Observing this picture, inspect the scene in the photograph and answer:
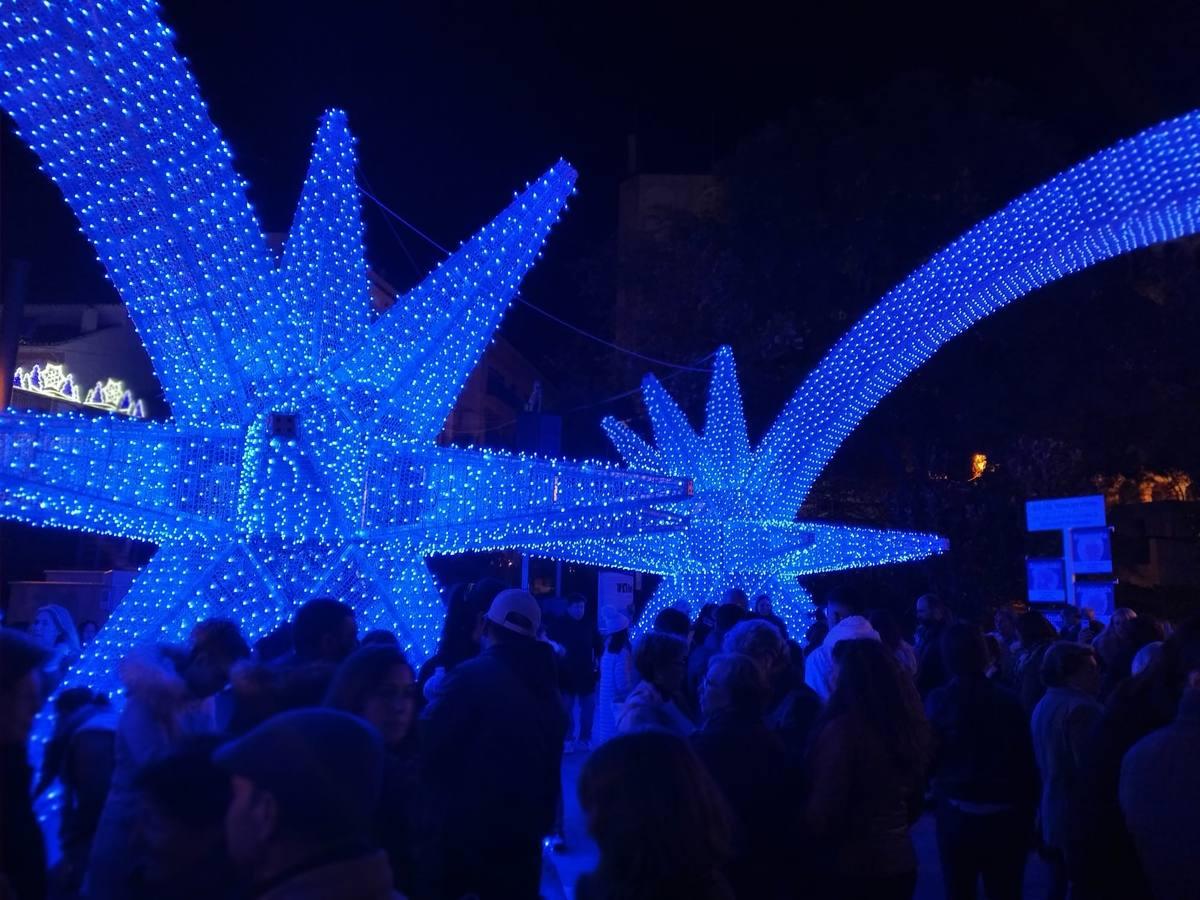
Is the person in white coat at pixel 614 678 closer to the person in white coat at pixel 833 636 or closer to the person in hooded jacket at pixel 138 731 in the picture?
the person in white coat at pixel 833 636

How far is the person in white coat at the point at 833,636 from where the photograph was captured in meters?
5.00

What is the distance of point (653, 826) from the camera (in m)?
2.39

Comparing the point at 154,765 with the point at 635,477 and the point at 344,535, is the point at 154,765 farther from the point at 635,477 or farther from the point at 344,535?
the point at 635,477

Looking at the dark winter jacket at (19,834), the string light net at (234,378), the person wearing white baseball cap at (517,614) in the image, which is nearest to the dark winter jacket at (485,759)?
the person wearing white baseball cap at (517,614)

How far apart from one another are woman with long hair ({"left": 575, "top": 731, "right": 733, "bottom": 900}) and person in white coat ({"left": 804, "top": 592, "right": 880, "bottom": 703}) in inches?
67.2

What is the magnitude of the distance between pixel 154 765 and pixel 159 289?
5.56 meters

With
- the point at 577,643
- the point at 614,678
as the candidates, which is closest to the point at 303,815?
the point at 614,678

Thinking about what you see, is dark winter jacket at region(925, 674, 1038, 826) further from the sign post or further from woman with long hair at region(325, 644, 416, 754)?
the sign post

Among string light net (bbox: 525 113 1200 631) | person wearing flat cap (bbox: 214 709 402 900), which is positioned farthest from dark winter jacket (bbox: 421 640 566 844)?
string light net (bbox: 525 113 1200 631)

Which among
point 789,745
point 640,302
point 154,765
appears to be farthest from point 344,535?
point 640,302

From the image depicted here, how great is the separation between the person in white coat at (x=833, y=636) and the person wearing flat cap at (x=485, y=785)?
4.06 ft

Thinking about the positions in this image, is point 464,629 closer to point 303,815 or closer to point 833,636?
point 833,636

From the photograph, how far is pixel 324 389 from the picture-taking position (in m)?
7.35

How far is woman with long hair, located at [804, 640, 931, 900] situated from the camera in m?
3.65
